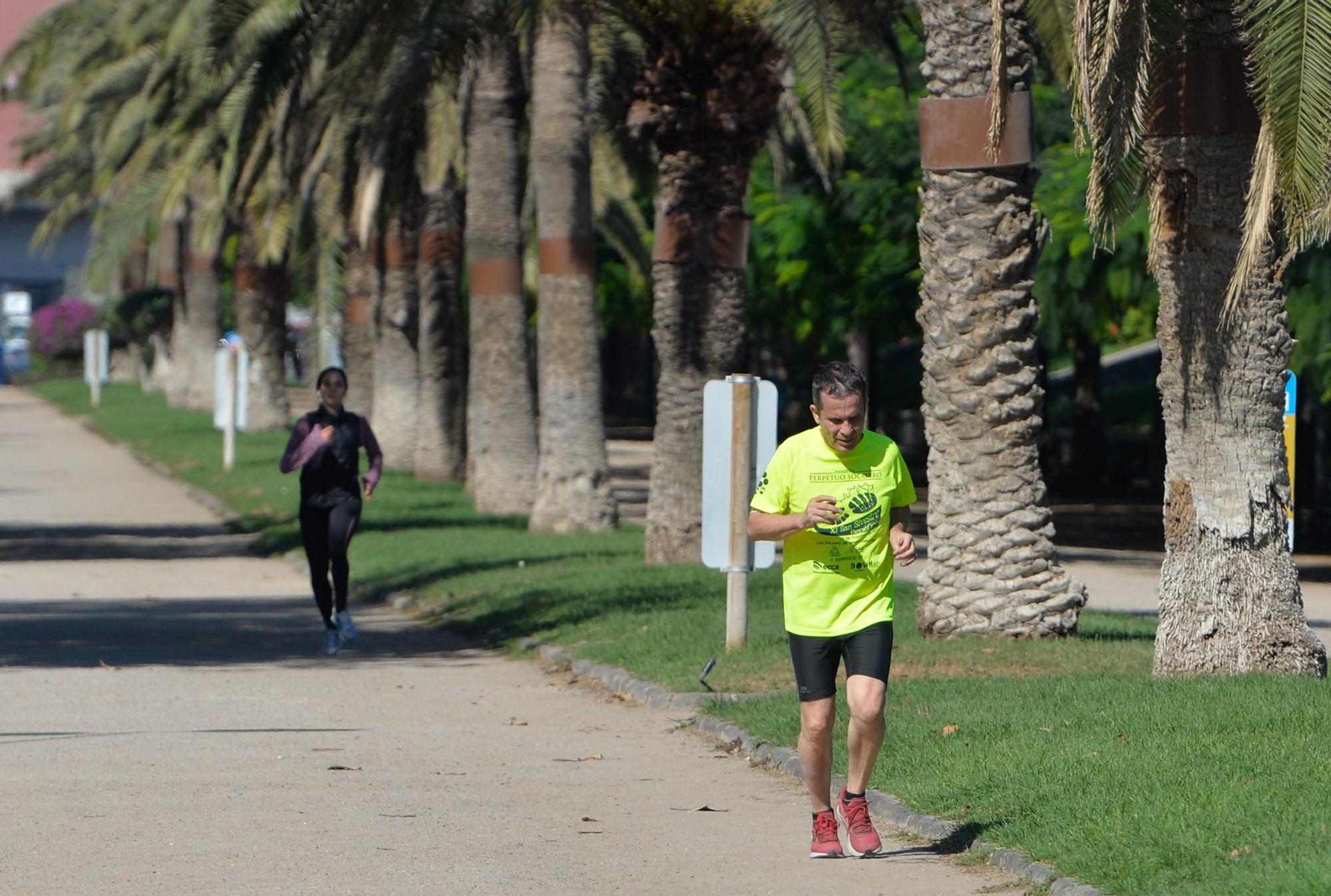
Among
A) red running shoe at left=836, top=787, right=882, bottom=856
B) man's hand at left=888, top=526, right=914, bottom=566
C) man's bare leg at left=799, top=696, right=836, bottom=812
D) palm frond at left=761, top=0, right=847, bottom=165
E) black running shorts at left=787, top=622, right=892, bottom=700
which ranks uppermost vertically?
palm frond at left=761, top=0, right=847, bottom=165

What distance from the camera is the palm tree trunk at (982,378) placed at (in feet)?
41.0

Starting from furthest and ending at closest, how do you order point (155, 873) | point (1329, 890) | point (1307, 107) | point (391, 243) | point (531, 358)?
point (531, 358)
point (391, 243)
point (1307, 107)
point (155, 873)
point (1329, 890)

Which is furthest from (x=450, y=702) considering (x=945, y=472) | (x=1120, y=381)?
(x=1120, y=381)

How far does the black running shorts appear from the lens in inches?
282

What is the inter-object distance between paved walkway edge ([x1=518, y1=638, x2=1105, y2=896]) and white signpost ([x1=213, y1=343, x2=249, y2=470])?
16.9 metres

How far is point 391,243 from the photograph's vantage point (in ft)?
97.7

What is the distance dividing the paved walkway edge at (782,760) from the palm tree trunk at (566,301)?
6.66 meters

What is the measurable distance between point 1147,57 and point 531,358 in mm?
26387

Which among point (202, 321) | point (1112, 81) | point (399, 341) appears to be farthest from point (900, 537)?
point (202, 321)

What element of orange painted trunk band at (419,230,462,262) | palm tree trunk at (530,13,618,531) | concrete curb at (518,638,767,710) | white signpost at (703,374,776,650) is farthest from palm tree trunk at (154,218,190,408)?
white signpost at (703,374,776,650)

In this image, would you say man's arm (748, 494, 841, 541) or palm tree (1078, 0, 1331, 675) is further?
palm tree (1078, 0, 1331, 675)

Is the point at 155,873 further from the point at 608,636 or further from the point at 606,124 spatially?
the point at 606,124

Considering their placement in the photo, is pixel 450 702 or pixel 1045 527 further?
pixel 1045 527

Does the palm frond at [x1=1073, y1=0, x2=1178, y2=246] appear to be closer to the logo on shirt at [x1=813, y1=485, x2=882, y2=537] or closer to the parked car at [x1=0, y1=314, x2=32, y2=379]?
the logo on shirt at [x1=813, y1=485, x2=882, y2=537]
